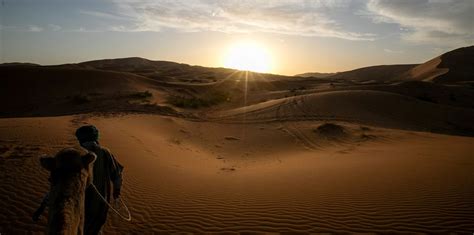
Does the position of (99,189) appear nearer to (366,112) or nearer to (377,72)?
(366,112)

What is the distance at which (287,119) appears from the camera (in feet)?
63.6

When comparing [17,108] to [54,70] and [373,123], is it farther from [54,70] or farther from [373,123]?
[373,123]

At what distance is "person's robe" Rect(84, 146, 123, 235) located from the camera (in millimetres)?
4012

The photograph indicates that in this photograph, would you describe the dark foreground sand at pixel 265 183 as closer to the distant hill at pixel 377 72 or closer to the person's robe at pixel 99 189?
the person's robe at pixel 99 189

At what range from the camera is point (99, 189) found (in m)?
4.17

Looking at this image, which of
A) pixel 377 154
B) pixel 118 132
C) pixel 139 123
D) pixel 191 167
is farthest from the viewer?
pixel 139 123

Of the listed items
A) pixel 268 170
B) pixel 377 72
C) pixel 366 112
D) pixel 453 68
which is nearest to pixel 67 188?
pixel 268 170

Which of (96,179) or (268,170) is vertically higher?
(96,179)

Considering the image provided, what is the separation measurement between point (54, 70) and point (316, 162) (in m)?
32.2

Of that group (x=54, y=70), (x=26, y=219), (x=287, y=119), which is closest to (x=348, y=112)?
(x=287, y=119)

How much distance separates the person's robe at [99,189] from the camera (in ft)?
13.2

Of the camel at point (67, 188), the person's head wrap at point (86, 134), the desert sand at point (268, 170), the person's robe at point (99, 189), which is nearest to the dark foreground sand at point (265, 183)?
the desert sand at point (268, 170)

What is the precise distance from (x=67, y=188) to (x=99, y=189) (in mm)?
1225

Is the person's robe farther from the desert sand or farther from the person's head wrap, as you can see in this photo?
the desert sand
